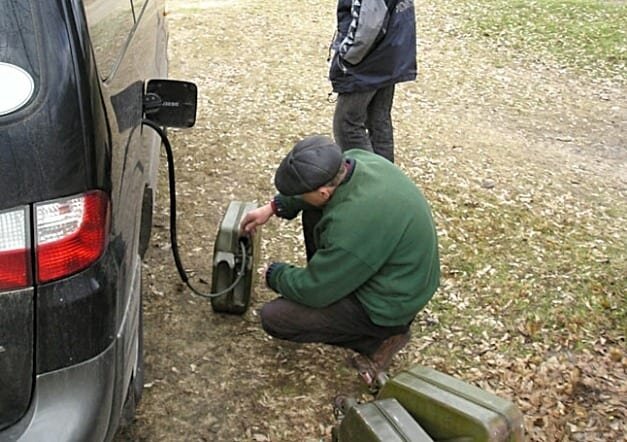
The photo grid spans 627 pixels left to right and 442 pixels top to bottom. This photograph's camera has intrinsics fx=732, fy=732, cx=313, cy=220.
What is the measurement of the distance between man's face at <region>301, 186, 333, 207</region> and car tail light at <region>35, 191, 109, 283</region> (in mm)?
1174

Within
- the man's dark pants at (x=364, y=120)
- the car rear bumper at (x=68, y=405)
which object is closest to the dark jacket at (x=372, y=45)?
the man's dark pants at (x=364, y=120)

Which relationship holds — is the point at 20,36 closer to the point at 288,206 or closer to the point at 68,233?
the point at 68,233

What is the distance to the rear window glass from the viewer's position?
1.61 metres

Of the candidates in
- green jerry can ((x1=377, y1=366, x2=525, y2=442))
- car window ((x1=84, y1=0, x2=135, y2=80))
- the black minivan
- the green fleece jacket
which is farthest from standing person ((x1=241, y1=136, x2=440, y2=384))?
the black minivan

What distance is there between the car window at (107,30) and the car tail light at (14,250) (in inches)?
17.4

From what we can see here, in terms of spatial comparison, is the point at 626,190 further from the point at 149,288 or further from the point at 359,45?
the point at 149,288

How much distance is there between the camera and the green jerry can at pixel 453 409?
2.41m

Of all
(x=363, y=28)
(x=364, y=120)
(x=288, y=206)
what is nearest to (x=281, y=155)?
(x=364, y=120)

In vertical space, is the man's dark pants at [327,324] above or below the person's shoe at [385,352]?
above

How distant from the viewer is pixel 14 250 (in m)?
1.66

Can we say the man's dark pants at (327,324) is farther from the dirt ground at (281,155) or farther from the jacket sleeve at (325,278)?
the dirt ground at (281,155)

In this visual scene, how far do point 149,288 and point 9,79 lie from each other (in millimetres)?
2257

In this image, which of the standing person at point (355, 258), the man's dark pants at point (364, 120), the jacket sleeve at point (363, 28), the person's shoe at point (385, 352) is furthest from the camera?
the man's dark pants at point (364, 120)

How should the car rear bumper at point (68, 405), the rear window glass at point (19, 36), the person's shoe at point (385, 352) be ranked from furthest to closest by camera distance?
the person's shoe at point (385, 352), the car rear bumper at point (68, 405), the rear window glass at point (19, 36)
